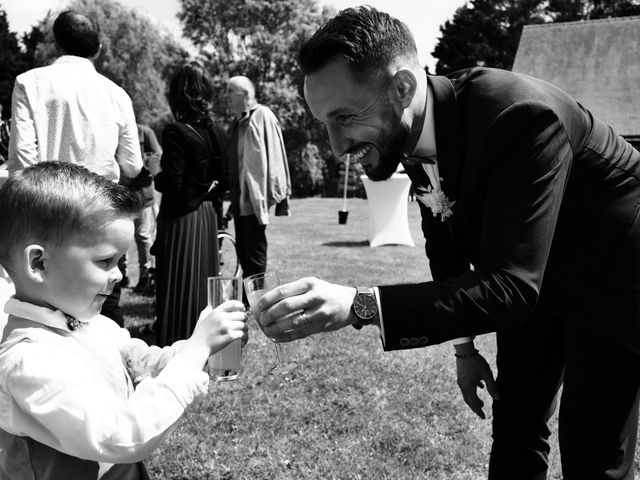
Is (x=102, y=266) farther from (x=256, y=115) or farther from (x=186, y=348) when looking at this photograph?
(x=256, y=115)

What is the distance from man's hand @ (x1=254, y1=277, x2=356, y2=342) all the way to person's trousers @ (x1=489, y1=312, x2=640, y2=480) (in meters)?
0.97

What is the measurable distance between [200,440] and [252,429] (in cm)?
37

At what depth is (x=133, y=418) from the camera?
1.66 m

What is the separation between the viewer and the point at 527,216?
6.07 feet

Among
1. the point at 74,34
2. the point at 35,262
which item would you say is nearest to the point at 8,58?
the point at 74,34

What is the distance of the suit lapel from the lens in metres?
2.18

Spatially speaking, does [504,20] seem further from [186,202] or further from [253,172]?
[186,202]

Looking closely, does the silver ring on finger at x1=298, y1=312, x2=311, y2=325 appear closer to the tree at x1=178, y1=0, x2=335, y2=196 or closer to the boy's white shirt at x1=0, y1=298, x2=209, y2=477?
the boy's white shirt at x1=0, y1=298, x2=209, y2=477

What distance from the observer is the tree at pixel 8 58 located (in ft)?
157

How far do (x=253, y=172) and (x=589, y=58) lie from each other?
42.4 metres

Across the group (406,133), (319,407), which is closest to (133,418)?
(406,133)

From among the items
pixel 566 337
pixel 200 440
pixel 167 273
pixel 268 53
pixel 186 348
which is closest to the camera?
pixel 186 348

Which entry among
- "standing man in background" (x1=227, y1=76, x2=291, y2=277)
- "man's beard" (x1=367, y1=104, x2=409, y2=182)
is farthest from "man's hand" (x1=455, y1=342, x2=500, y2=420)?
"standing man in background" (x1=227, y1=76, x2=291, y2=277)

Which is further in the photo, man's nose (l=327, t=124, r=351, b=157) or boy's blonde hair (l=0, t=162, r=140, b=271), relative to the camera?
man's nose (l=327, t=124, r=351, b=157)
